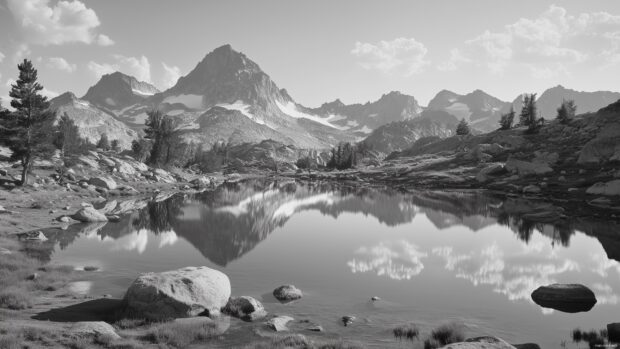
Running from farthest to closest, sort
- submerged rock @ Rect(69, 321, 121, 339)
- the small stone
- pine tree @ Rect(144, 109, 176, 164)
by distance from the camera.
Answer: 1. pine tree @ Rect(144, 109, 176, 164)
2. the small stone
3. submerged rock @ Rect(69, 321, 121, 339)

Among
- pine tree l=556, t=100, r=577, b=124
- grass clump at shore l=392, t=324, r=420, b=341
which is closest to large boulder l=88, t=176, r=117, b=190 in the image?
grass clump at shore l=392, t=324, r=420, b=341

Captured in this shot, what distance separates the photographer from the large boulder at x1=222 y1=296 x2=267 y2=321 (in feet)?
62.1

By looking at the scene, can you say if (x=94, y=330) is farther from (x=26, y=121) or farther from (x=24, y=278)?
(x=26, y=121)

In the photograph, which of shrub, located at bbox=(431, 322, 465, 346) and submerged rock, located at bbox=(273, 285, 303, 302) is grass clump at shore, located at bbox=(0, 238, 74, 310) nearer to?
submerged rock, located at bbox=(273, 285, 303, 302)

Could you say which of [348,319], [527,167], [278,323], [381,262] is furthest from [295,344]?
[527,167]

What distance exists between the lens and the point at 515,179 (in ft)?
327

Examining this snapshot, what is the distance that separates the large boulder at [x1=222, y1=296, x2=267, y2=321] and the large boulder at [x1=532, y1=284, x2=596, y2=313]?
17304 mm

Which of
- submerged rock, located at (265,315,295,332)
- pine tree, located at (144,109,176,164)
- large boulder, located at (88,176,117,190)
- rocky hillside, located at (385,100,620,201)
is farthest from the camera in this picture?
pine tree, located at (144,109,176,164)

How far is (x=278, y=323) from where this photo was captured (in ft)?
58.9

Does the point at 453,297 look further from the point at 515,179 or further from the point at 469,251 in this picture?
the point at 515,179

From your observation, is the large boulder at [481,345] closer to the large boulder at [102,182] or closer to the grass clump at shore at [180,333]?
the grass clump at shore at [180,333]

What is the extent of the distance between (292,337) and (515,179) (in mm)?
100698

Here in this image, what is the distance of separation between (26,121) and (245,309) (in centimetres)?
5429

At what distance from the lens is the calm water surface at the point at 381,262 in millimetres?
20531
